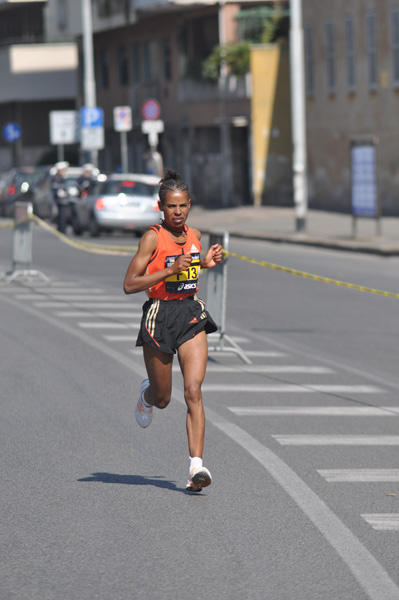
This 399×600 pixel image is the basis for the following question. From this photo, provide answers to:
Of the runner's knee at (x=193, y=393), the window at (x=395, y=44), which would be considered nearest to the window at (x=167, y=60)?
the window at (x=395, y=44)

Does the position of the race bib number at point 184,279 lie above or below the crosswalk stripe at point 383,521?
above

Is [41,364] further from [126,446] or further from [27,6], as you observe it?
[27,6]

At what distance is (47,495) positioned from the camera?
7934mm

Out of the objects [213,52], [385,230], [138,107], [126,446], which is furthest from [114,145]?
[126,446]

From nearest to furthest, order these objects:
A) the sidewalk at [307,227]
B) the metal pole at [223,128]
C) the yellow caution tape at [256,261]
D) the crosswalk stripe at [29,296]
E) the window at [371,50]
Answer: the yellow caution tape at [256,261], the crosswalk stripe at [29,296], the sidewalk at [307,227], the window at [371,50], the metal pole at [223,128]

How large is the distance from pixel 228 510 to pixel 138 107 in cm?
5110

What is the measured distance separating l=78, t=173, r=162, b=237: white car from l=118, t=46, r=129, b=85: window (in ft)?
85.3

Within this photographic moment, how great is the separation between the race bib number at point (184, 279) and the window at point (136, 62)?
50982mm

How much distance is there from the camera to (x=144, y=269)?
8.07m

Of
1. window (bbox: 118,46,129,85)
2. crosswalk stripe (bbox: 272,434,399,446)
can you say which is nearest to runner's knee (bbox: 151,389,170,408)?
crosswalk stripe (bbox: 272,434,399,446)

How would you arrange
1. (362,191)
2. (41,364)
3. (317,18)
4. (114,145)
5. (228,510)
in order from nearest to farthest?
(228,510)
(41,364)
(362,191)
(317,18)
(114,145)

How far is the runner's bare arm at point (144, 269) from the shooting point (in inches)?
307

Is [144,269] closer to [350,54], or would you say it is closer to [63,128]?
[350,54]

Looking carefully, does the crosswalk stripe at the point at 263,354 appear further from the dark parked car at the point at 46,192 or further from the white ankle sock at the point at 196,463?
the dark parked car at the point at 46,192
